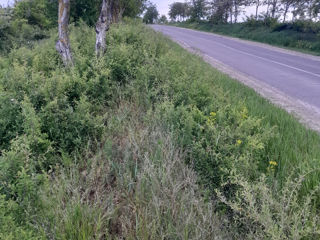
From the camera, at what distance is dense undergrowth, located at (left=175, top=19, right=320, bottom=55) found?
22.0 metres

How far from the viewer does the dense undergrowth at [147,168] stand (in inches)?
88.4

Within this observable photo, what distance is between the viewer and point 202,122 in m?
3.81

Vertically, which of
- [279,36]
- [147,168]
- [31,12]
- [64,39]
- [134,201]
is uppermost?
[31,12]

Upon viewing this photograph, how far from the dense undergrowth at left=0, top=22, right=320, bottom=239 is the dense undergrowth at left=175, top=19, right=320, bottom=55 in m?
19.0

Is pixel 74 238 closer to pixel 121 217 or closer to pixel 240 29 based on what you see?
pixel 121 217

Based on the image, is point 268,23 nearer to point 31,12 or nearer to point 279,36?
point 279,36

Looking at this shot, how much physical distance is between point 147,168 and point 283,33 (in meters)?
27.1

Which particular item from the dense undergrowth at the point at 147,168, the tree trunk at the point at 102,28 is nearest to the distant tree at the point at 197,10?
the tree trunk at the point at 102,28

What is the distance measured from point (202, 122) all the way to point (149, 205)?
168 cm

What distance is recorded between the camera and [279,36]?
1000 inches

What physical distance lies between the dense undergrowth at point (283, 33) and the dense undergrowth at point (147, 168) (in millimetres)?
18988

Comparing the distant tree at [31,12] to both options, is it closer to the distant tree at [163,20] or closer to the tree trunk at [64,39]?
the tree trunk at [64,39]

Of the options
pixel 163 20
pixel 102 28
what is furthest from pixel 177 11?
pixel 102 28

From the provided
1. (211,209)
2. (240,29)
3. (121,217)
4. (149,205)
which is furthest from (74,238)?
(240,29)
